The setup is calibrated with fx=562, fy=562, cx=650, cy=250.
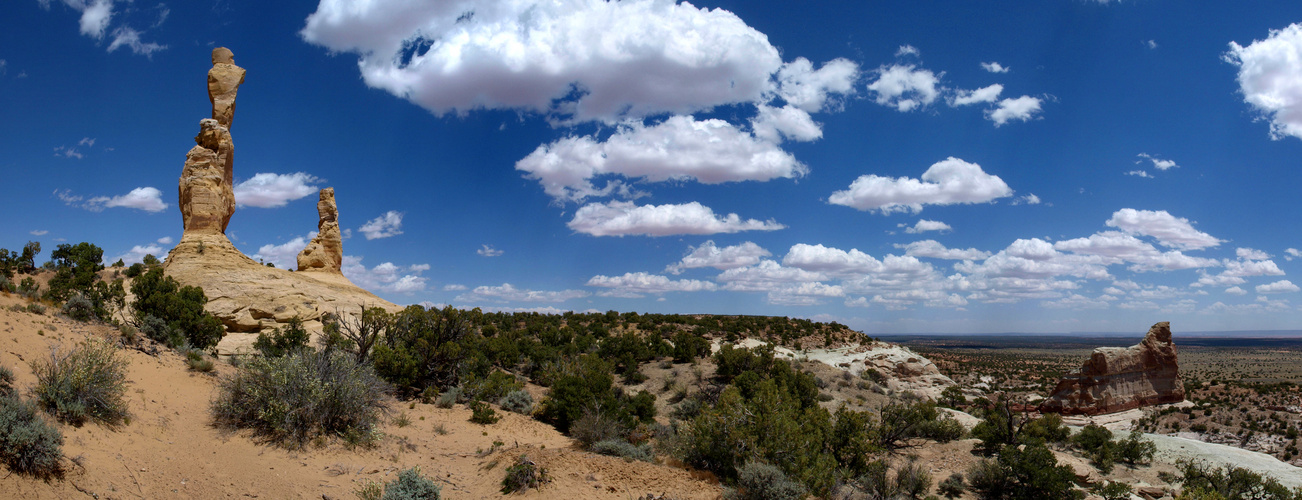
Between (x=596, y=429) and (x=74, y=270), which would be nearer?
(x=596, y=429)

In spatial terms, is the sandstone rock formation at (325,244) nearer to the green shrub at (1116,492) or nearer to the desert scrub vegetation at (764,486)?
the desert scrub vegetation at (764,486)

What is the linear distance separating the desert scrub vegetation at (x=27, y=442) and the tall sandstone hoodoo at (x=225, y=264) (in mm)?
12331

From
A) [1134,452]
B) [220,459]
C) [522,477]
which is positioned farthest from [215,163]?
[1134,452]

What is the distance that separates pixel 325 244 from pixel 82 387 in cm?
1885

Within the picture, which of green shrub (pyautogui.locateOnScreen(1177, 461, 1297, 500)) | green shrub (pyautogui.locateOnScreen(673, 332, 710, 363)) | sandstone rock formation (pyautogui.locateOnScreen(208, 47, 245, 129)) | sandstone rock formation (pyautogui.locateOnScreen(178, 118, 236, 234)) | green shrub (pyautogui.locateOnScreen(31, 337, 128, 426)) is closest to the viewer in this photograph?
green shrub (pyautogui.locateOnScreen(31, 337, 128, 426))

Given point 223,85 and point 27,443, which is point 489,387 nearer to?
point 27,443

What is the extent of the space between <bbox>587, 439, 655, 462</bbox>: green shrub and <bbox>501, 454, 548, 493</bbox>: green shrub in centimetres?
216

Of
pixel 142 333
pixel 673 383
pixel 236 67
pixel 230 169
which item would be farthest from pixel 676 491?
pixel 236 67

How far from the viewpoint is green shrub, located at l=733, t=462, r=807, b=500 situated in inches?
456

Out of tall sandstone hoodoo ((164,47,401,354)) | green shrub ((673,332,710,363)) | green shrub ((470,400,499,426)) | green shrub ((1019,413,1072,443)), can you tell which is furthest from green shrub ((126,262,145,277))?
green shrub ((1019,413,1072,443))

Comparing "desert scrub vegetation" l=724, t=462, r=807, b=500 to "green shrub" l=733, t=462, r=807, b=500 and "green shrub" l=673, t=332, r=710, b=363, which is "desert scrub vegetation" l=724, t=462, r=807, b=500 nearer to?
"green shrub" l=733, t=462, r=807, b=500

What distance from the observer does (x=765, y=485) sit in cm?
1176

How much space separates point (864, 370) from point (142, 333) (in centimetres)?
3453

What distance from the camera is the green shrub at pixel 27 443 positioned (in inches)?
305
